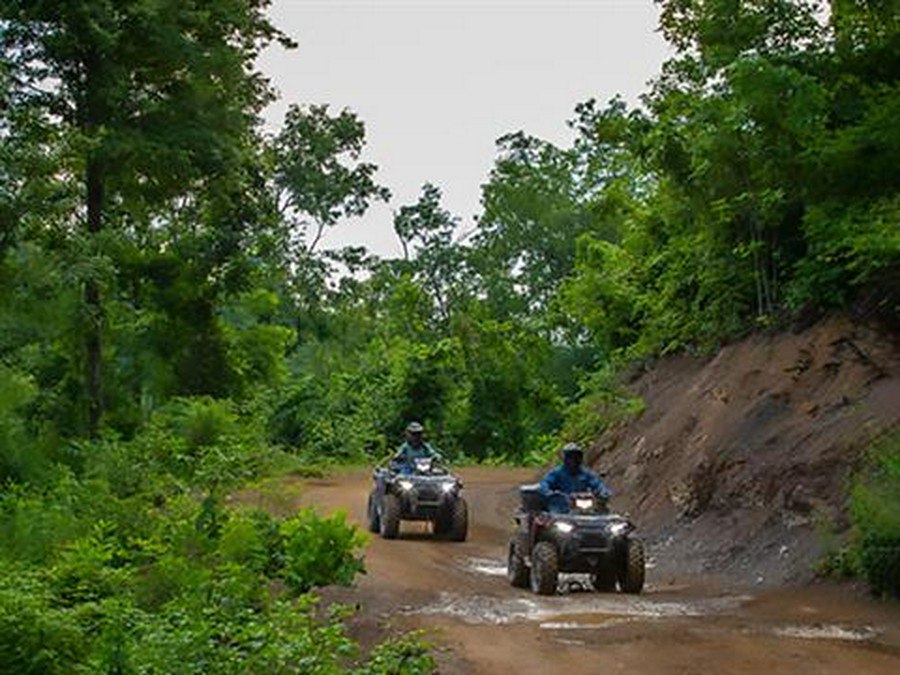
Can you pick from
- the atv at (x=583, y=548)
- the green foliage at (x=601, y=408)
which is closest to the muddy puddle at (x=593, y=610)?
the atv at (x=583, y=548)

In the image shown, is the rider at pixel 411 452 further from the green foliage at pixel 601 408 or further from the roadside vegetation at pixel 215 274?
the green foliage at pixel 601 408

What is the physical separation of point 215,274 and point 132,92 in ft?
15.7

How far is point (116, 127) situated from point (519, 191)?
53350mm

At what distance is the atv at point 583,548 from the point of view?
15414mm

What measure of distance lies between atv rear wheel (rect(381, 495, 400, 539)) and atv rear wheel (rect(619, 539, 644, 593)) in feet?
20.2

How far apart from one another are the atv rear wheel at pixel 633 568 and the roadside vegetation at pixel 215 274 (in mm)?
2664

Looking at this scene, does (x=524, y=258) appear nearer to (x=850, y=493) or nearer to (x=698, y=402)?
(x=698, y=402)

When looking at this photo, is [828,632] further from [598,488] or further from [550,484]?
[550,484]

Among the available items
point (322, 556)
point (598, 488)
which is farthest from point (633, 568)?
point (322, 556)

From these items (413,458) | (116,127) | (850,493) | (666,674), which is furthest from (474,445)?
(666,674)

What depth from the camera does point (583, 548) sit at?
15.4 metres

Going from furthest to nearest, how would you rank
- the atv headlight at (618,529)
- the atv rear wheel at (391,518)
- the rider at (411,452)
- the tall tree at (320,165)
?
the tall tree at (320,165) < the rider at (411,452) < the atv rear wheel at (391,518) < the atv headlight at (618,529)

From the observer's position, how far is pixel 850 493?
1725 cm

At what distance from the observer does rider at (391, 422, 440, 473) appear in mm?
22250
